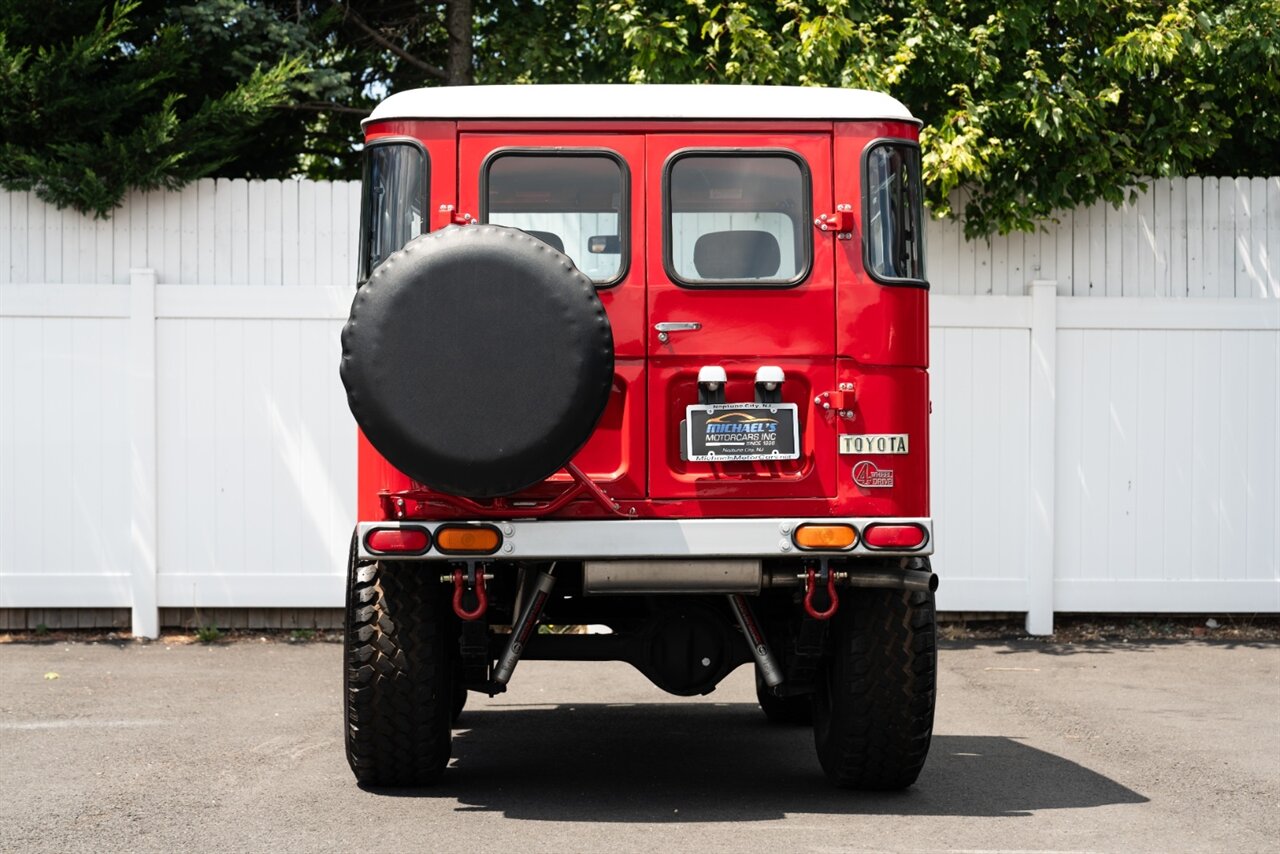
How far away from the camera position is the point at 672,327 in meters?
6.36

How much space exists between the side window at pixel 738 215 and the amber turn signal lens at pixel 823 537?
0.99 meters

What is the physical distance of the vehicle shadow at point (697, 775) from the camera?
6.40 metres

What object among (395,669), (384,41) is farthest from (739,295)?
(384,41)

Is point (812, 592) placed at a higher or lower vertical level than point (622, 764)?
higher

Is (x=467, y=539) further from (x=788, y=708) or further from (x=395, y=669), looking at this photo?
(x=788, y=708)

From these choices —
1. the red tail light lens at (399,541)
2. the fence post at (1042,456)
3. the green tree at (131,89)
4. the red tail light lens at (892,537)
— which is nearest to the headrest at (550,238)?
the red tail light lens at (399,541)

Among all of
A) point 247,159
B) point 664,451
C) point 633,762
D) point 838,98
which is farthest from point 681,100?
point 247,159

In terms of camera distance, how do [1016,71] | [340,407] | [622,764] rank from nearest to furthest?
[622,764], [340,407], [1016,71]

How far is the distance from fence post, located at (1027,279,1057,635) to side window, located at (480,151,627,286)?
5364mm

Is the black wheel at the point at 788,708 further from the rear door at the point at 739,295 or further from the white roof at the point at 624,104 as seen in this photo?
the white roof at the point at 624,104

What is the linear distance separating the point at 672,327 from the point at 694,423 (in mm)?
375

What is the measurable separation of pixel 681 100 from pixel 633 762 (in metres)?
2.90

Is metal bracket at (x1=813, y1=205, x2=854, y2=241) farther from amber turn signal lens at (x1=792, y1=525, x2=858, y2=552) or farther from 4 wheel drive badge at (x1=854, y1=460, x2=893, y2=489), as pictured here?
amber turn signal lens at (x1=792, y1=525, x2=858, y2=552)

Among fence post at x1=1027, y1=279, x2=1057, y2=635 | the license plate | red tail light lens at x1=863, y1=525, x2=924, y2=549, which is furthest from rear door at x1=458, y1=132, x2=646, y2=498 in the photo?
fence post at x1=1027, y1=279, x2=1057, y2=635
